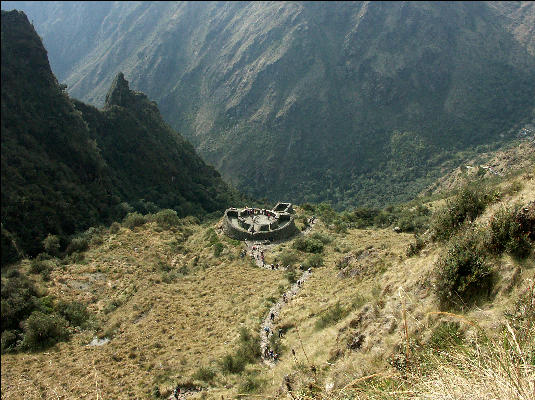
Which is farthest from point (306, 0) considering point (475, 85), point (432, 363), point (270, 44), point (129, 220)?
point (432, 363)

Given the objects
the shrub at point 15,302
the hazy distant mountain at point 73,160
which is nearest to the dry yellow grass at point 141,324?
the shrub at point 15,302

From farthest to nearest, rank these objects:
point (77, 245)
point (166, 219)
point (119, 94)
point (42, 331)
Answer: point (119, 94)
point (166, 219)
point (77, 245)
point (42, 331)

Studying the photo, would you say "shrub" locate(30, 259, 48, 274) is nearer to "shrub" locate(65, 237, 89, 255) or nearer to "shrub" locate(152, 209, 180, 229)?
"shrub" locate(65, 237, 89, 255)

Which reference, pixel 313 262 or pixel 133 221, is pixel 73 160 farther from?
pixel 313 262

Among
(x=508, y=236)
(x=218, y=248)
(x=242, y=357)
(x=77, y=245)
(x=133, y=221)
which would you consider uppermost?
(x=508, y=236)

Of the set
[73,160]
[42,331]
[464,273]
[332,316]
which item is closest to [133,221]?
[73,160]

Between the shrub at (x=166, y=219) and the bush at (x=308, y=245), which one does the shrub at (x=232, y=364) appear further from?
the shrub at (x=166, y=219)

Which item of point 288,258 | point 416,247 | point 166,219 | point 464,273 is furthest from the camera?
point 166,219
